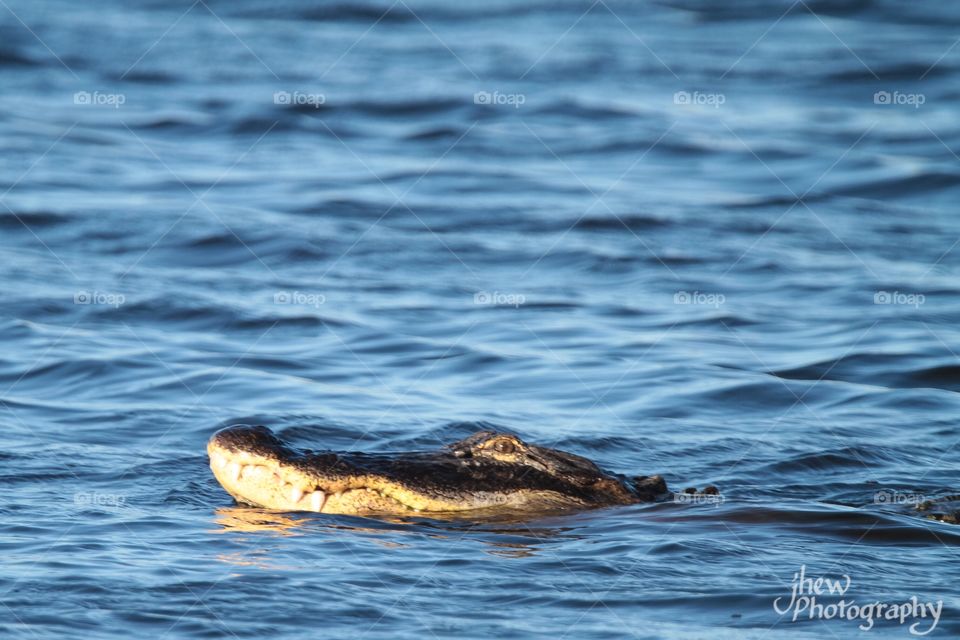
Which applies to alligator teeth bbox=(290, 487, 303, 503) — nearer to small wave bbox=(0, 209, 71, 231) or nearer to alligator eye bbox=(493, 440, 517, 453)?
alligator eye bbox=(493, 440, 517, 453)

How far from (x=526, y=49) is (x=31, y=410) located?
16783 millimetres

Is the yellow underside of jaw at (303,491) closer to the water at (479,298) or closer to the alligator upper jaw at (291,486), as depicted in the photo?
the alligator upper jaw at (291,486)

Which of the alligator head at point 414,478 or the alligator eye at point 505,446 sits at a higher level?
the alligator eye at point 505,446

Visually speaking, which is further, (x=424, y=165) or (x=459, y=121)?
(x=459, y=121)

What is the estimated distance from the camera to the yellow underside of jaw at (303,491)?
23.7 feet

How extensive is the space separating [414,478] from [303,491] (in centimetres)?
59

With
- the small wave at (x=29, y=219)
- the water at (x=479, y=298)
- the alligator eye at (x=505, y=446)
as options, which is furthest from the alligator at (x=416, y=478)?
the small wave at (x=29, y=219)

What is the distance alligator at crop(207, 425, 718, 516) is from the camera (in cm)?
725

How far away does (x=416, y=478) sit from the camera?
7441 millimetres

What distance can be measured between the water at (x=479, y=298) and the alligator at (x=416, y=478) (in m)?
0.16

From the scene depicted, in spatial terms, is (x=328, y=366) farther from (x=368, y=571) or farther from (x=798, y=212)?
(x=798, y=212)

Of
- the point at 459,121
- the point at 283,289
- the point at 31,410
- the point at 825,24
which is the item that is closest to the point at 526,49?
the point at 459,121

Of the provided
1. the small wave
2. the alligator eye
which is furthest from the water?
the alligator eye

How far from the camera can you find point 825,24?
1052 inches
